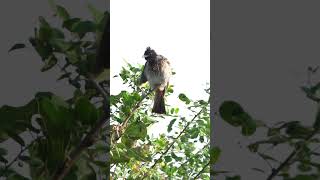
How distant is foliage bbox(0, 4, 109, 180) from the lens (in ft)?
1.11

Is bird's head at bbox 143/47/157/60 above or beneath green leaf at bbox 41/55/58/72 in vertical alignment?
above

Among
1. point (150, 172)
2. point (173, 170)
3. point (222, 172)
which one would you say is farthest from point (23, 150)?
point (173, 170)

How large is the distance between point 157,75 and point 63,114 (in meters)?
2.23

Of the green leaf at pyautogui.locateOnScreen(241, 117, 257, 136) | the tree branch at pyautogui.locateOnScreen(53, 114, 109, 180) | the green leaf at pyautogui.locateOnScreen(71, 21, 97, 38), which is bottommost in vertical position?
the tree branch at pyautogui.locateOnScreen(53, 114, 109, 180)

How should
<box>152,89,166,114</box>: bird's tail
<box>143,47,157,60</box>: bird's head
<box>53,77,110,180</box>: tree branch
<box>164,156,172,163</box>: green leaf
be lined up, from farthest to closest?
<box>143,47,157,60</box>: bird's head → <box>152,89,166,114</box>: bird's tail → <box>164,156,172,163</box>: green leaf → <box>53,77,110,180</box>: tree branch

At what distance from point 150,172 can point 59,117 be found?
172cm

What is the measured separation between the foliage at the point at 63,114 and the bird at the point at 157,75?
1.85 meters

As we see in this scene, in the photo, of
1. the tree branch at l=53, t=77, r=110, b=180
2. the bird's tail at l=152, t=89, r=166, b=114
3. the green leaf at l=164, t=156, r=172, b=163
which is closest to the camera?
the tree branch at l=53, t=77, r=110, b=180

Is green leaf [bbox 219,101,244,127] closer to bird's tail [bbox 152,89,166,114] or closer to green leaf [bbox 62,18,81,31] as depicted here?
green leaf [bbox 62,18,81,31]

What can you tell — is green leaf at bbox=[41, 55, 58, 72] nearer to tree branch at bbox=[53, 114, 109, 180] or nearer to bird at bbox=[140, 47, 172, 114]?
tree branch at bbox=[53, 114, 109, 180]

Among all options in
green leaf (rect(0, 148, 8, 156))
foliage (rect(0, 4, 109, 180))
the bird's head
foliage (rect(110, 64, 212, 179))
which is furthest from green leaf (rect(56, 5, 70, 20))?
the bird's head

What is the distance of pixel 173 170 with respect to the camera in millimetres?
2176

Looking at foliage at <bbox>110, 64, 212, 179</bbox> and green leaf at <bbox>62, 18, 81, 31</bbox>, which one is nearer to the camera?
green leaf at <bbox>62, 18, 81, 31</bbox>

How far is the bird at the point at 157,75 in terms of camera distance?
7.66ft
